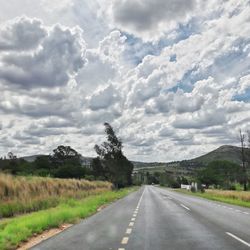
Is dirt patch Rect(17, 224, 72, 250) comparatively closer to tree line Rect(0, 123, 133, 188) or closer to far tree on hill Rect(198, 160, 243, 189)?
tree line Rect(0, 123, 133, 188)

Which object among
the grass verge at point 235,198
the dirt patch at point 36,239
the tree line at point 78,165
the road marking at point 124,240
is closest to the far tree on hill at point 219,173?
the tree line at point 78,165

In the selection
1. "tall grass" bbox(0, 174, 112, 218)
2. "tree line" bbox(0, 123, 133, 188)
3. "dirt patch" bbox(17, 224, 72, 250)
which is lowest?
"dirt patch" bbox(17, 224, 72, 250)

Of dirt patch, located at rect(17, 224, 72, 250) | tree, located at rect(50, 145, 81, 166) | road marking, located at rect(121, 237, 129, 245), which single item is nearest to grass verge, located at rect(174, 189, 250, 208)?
dirt patch, located at rect(17, 224, 72, 250)

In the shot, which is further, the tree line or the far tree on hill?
the far tree on hill

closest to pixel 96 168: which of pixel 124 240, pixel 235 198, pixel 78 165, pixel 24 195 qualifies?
pixel 78 165

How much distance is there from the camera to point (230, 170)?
180m

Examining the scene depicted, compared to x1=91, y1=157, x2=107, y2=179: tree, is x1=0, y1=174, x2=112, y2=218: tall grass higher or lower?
lower

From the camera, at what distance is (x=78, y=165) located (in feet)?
518

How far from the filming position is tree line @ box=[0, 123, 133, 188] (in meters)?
93.6

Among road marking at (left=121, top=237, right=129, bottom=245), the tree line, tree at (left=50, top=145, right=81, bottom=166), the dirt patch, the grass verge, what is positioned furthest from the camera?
tree at (left=50, top=145, right=81, bottom=166)

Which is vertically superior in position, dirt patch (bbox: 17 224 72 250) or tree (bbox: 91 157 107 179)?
tree (bbox: 91 157 107 179)

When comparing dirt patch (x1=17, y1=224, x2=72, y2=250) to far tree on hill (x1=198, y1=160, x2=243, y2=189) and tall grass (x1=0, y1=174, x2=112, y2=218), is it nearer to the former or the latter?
tall grass (x1=0, y1=174, x2=112, y2=218)

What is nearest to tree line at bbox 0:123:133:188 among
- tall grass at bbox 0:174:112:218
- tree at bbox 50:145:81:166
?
tree at bbox 50:145:81:166

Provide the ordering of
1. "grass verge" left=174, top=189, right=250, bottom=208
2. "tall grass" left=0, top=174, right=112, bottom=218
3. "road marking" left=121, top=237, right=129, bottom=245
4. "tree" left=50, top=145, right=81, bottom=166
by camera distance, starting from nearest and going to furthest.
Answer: "road marking" left=121, top=237, right=129, bottom=245, "tall grass" left=0, top=174, right=112, bottom=218, "grass verge" left=174, top=189, right=250, bottom=208, "tree" left=50, top=145, right=81, bottom=166
